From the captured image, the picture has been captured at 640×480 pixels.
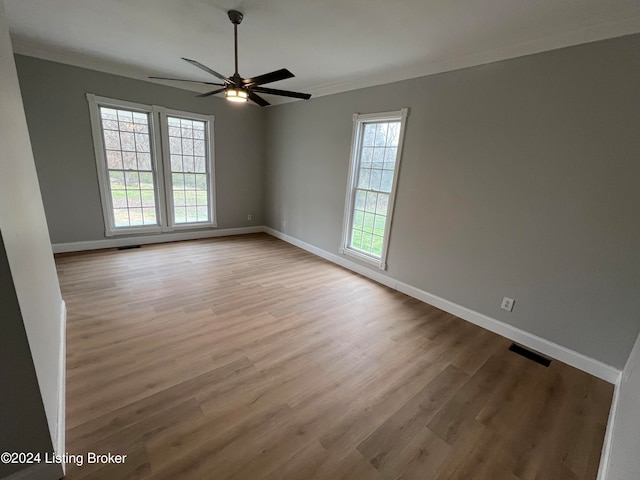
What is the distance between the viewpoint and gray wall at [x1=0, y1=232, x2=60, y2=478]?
39.9 inches

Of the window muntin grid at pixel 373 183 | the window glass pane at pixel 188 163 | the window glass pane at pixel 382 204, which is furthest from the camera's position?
the window glass pane at pixel 188 163

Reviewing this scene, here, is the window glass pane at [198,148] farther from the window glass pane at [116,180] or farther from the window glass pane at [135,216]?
the window glass pane at [135,216]

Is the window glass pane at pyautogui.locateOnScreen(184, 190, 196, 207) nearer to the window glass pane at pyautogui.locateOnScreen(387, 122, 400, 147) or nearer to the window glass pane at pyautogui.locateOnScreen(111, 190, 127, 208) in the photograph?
the window glass pane at pyautogui.locateOnScreen(111, 190, 127, 208)

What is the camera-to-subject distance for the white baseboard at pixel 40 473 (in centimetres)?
116

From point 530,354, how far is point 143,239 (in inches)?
216

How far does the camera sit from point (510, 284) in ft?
8.51

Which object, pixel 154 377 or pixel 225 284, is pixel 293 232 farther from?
pixel 154 377

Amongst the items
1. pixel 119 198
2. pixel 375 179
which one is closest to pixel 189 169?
pixel 119 198

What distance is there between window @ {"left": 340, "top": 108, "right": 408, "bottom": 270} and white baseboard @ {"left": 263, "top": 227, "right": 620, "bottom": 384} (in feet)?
0.75

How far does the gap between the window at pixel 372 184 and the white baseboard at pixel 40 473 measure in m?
3.30

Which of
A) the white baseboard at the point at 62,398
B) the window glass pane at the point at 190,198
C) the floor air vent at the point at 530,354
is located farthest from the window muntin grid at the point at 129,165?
the floor air vent at the point at 530,354

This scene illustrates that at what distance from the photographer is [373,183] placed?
3.76m

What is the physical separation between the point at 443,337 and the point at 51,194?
5338 millimetres

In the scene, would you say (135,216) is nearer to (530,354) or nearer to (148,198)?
(148,198)
